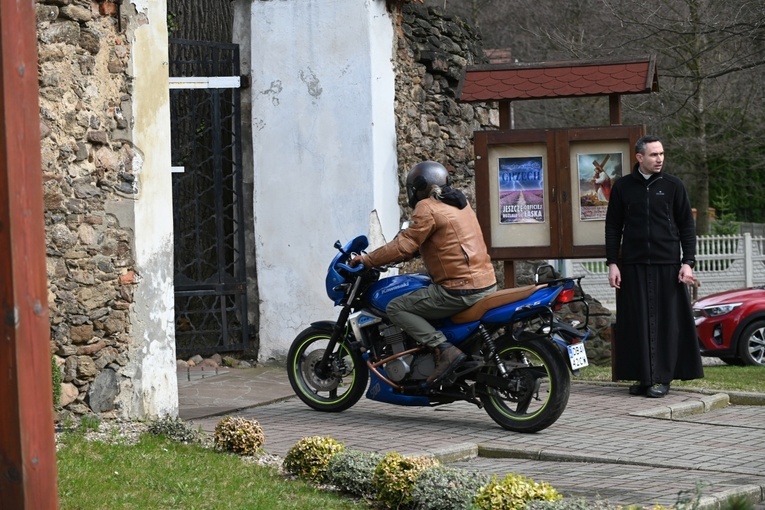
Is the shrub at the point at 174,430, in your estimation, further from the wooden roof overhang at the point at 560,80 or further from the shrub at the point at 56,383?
the wooden roof overhang at the point at 560,80

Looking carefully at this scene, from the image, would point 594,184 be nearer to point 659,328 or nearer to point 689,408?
point 659,328

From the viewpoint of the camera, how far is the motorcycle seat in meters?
7.74

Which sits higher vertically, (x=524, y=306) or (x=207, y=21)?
(x=207, y=21)

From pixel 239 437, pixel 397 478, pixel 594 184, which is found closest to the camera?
pixel 397 478

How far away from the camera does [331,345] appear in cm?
848

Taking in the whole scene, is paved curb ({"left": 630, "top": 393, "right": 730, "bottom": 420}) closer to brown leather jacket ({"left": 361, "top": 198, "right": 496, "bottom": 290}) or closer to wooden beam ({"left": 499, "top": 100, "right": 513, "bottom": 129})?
brown leather jacket ({"left": 361, "top": 198, "right": 496, "bottom": 290})

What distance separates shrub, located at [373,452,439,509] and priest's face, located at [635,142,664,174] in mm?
4235

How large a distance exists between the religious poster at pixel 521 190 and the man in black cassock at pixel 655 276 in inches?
33.6

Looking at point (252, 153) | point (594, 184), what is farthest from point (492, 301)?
point (252, 153)

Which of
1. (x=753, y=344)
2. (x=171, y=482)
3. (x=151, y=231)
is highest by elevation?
(x=151, y=231)

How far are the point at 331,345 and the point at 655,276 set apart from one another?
2579 mm

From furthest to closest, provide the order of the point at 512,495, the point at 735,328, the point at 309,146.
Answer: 1. the point at 735,328
2. the point at 309,146
3. the point at 512,495

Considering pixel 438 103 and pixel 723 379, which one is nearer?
pixel 723 379

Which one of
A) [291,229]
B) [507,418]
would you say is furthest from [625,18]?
[507,418]
